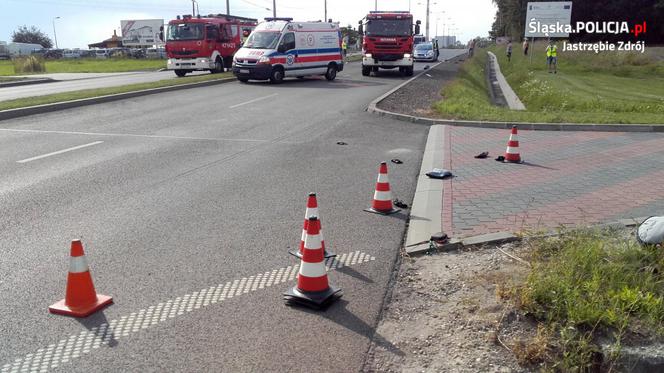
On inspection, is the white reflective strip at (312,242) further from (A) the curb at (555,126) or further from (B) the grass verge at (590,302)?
(A) the curb at (555,126)

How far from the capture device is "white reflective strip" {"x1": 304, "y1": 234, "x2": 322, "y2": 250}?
13.6 feet

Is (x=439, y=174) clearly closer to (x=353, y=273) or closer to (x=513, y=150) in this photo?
(x=513, y=150)

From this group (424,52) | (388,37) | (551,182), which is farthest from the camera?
(424,52)

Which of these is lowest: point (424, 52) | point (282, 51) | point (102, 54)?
point (424, 52)

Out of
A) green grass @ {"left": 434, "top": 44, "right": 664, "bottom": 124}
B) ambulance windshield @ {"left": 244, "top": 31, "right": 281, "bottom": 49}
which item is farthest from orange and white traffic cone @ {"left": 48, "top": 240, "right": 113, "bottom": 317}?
ambulance windshield @ {"left": 244, "top": 31, "right": 281, "bottom": 49}

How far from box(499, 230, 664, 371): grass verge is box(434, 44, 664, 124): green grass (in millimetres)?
9069

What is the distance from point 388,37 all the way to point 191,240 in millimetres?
24222

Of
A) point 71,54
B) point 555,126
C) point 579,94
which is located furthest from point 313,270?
point 71,54

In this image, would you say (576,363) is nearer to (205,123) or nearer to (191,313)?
(191,313)

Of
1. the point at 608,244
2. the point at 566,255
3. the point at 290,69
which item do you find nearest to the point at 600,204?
the point at 608,244

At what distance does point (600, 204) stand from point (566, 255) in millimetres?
2429

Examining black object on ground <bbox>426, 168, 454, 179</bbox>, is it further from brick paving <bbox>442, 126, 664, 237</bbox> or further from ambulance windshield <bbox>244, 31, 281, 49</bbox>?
ambulance windshield <bbox>244, 31, 281, 49</bbox>

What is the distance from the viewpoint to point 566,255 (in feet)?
14.2

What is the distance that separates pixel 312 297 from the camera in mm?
4055
